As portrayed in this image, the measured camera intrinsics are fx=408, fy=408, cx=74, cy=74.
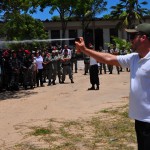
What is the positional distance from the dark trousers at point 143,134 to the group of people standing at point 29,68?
13210mm

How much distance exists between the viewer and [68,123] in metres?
8.72

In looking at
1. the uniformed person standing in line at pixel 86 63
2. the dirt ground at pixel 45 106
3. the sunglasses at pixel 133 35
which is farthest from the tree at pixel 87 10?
the sunglasses at pixel 133 35

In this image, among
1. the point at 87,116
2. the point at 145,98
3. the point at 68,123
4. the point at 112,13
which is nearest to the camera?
the point at 145,98

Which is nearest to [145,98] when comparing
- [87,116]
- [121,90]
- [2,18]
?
[87,116]

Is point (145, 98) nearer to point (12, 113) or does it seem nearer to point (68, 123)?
point (68, 123)

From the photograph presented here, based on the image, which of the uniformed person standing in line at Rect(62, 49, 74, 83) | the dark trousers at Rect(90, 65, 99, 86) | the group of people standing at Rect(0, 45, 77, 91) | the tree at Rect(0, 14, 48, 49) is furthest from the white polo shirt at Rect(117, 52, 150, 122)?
the tree at Rect(0, 14, 48, 49)

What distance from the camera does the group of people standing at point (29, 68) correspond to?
665 inches

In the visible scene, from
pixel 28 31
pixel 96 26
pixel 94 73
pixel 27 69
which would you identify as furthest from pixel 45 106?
pixel 96 26

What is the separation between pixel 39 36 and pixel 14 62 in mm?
18817

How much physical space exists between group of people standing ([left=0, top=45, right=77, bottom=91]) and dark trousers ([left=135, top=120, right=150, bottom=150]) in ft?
43.3

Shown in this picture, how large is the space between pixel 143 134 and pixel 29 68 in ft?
46.5

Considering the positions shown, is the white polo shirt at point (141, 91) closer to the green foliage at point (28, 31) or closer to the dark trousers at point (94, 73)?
the dark trousers at point (94, 73)

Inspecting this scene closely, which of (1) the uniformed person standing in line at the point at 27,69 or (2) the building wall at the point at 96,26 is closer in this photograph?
(1) the uniformed person standing in line at the point at 27,69

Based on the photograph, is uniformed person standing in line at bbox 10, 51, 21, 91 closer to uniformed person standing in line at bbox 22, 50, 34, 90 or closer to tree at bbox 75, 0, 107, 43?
uniformed person standing in line at bbox 22, 50, 34, 90
